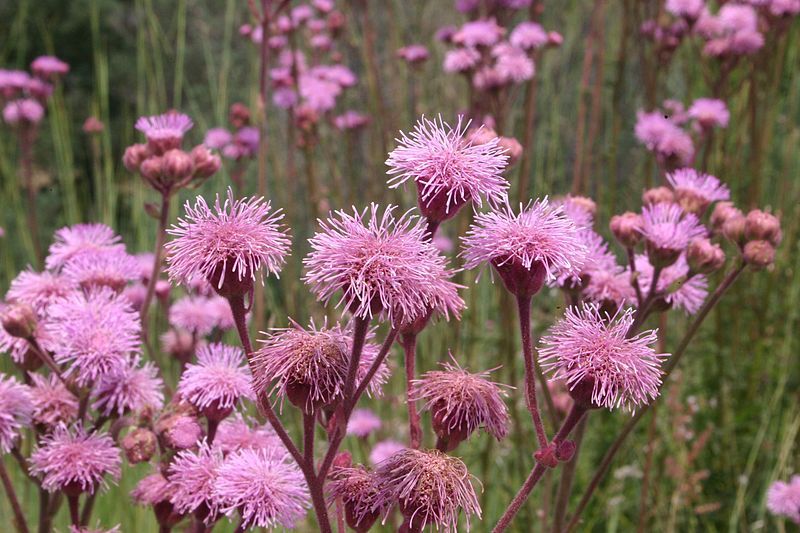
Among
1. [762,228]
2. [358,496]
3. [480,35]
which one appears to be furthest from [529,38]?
[358,496]

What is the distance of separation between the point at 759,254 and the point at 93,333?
2.99 feet

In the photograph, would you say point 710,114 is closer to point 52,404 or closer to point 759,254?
point 759,254

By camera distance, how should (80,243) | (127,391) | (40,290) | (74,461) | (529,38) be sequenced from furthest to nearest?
(529,38), (80,243), (40,290), (127,391), (74,461)

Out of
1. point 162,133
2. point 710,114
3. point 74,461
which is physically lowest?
point 74,461

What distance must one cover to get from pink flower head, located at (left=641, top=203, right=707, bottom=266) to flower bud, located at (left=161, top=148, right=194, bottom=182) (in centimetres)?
70

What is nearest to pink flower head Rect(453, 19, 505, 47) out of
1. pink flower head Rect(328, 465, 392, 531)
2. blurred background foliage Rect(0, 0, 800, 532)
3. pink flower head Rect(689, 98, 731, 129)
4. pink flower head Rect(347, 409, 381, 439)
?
blurred background foliage Rect(0, 0, 800, 532)

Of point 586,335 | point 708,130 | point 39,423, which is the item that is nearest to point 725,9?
point 708,130

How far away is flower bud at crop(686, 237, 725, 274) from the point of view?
45.4 inches

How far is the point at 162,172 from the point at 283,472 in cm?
60

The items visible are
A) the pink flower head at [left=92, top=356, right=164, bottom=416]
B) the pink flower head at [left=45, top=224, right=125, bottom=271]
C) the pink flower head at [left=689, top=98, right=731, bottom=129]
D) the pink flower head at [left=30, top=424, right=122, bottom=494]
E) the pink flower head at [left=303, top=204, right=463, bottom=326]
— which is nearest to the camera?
the pink flower head at [left=303, top=204, right=463, bottom=326]

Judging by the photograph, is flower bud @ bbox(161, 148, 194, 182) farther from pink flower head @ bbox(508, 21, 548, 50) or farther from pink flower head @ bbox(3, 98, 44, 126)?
pink flower head @ bbox(3, 98, 44, 126)

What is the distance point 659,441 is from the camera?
2486 millimetres

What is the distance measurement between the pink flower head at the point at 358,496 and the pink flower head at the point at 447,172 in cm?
26

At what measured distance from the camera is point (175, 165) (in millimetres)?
1280
